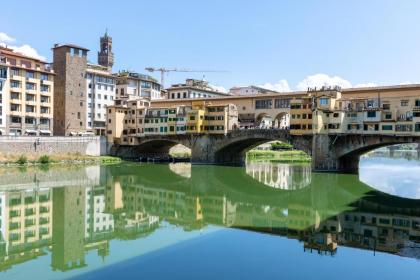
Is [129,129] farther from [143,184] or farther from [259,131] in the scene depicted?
[143,184]

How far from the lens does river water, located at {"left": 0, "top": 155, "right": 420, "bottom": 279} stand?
14328 millimetres

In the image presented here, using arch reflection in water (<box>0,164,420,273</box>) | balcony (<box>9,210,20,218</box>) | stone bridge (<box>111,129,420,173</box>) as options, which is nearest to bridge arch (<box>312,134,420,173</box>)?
stone bridge (<box>111,129,420,173</box>)

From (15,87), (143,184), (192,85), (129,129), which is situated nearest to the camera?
(143,184)

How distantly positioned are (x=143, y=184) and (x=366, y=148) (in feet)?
83.7

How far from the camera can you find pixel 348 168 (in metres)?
49.8

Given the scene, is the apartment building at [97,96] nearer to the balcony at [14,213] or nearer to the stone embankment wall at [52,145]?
the stone embankment wall at [52,145]

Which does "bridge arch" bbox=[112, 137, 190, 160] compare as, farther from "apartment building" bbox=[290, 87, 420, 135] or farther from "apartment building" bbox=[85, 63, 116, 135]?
"apartment building" bbox=[290, 87, 420, 135]

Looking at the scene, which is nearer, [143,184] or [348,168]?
[143,184]

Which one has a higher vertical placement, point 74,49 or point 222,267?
point 74,49

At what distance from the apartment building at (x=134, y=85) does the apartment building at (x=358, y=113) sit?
37.3 meters

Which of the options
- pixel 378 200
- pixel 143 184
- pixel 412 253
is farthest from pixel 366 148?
pixel 412 253

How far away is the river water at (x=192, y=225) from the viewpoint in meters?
14.3

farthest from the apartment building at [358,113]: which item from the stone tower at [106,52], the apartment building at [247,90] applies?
the stone tower at [106,52]

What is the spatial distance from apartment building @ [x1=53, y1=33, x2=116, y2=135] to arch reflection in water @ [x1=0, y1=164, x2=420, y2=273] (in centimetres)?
2648
